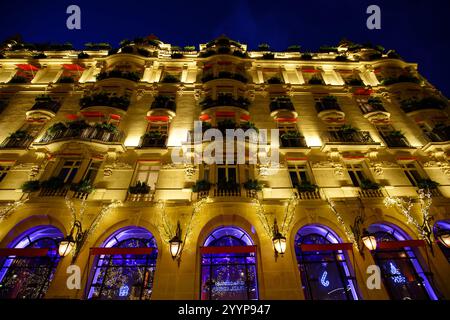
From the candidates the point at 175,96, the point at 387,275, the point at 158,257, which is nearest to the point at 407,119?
the point at 387,275

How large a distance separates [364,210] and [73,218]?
13863 mm

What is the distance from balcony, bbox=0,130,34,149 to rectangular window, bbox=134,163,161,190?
6.77m

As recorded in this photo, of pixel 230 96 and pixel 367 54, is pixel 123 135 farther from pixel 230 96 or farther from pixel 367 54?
pixel 367 54

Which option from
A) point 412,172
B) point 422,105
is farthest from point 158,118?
point 422,105

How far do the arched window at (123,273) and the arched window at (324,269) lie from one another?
6665mm

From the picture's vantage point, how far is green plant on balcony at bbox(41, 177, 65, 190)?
38.3 feet

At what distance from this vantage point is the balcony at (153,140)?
14599mm

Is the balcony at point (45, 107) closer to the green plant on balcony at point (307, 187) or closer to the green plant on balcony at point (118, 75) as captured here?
the green plant on balcony at point (118, 75)

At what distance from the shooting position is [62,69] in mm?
20234

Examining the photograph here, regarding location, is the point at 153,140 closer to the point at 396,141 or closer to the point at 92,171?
the point at 92,171

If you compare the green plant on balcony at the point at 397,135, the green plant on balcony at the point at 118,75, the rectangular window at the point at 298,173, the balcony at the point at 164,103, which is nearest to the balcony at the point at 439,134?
the green plant on balcony at the point at 397,135

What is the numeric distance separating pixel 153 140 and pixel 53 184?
18.3 ft

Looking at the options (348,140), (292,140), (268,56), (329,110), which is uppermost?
(268,56)

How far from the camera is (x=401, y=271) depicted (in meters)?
10.8
